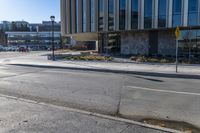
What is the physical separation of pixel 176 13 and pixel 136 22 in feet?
17.1

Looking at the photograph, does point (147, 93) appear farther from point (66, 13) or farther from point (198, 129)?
point (66, 13)

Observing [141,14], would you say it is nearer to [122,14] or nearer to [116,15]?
[122,14]

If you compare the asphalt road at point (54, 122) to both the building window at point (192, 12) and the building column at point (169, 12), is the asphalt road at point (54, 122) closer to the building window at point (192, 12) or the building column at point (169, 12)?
the building window at point (192, 12)

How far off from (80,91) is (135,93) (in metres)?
2.14

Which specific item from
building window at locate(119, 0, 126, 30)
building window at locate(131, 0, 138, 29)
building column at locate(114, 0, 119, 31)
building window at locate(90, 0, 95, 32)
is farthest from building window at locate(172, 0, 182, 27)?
building window at locate(90, 0, 95, 32)

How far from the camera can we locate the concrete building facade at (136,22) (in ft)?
89.1

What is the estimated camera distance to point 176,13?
2728 cm

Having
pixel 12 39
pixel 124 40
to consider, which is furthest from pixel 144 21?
pixel 12 39

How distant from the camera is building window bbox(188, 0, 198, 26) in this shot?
25.9 metres

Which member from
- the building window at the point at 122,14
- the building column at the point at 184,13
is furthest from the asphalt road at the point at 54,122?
the building window at the point at 122,14

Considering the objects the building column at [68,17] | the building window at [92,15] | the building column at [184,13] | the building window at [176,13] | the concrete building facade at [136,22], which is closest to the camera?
the building column at [184,13]

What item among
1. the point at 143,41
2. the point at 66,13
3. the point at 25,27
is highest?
the point at 25,27

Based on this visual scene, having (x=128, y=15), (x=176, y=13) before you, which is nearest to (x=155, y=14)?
(x=176, y=13)

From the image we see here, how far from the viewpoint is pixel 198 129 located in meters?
5.27
